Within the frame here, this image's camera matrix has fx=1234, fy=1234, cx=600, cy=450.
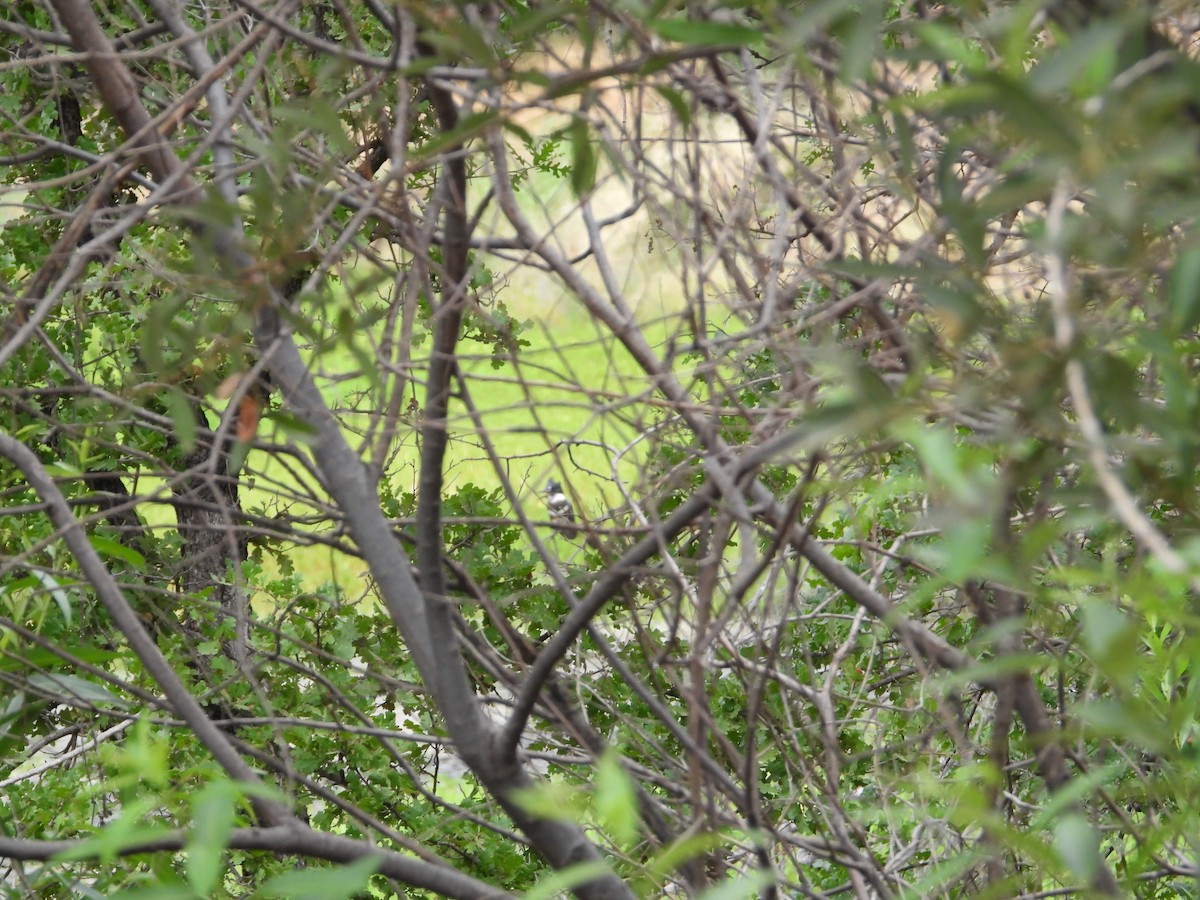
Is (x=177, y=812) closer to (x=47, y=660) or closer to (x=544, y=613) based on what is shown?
(x=47, y=660)

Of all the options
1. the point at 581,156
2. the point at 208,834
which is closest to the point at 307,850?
the point at 208,834

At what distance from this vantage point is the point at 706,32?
0.72 m

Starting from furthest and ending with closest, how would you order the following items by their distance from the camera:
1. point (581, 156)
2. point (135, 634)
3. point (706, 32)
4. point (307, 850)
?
1. point (135, 634)
2. point (307, 850)
3. point (581, 156)
4. point (706, 32)

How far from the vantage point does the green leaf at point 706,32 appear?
2.38ft

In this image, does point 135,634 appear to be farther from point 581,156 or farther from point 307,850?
point 581,156

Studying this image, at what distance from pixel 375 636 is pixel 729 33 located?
2.03m

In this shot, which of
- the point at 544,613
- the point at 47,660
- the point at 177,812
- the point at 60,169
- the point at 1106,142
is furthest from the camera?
the point at 60,169

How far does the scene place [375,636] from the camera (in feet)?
8.46

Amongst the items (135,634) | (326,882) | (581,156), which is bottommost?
(326,882)

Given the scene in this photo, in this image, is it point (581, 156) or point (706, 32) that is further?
point (581, 156)

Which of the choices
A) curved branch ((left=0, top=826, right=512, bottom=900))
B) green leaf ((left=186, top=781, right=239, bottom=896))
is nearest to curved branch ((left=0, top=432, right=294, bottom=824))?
curved branch ((left=0, top=826, right=512, bottom=900))

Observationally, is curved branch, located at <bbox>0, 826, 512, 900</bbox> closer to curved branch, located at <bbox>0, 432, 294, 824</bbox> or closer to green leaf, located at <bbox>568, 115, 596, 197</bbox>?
curved branch, located at <bbox>0, 432, 294, 824</bbox>

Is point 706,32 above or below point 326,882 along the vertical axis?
above

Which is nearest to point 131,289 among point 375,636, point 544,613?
point 375,636
